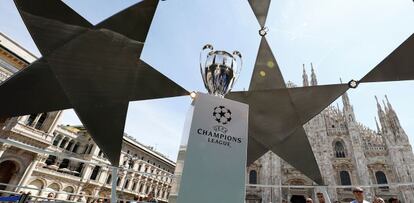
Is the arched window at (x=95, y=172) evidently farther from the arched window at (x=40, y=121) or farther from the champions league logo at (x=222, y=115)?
the champions league logo at (x=222, y=115)

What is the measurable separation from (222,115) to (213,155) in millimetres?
440

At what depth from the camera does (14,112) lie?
8.80 feet

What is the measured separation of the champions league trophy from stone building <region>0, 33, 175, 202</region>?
235 inches

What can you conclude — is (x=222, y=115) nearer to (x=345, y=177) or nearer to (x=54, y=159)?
(x=54, y=159)

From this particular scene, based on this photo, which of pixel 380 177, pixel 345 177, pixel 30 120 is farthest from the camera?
pixel 345 177

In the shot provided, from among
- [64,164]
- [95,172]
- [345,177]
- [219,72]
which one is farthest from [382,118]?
[64,164]

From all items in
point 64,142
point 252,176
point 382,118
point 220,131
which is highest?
point 382,118

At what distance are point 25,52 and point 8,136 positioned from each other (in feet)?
22.2

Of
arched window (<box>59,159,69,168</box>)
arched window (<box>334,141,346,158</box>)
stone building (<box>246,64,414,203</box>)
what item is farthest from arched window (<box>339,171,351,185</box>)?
arched window (<box>59,159,69,168</box>)

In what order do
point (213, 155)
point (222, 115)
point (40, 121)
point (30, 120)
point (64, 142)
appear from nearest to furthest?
point (213, 155) → point (222, 115) → point (30, 120) → point (40, 121) → point (64, 142)

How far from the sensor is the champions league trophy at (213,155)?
1.80 m

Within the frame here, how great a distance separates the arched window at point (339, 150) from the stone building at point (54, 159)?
26502 millimetres

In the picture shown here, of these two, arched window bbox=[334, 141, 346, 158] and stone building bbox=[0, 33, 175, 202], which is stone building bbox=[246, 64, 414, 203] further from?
stone building bbox=[0, 33, 175, 202]

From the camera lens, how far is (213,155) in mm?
1964
